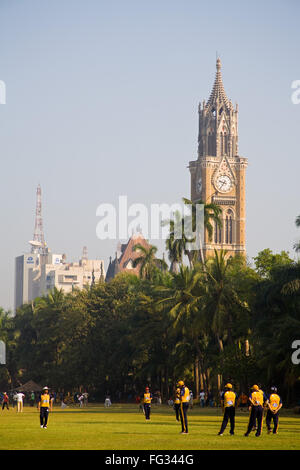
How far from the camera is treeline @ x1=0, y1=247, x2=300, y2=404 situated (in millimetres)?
56781

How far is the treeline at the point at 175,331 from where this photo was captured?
186 feet

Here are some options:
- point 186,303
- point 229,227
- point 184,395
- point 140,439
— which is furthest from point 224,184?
point 140,439

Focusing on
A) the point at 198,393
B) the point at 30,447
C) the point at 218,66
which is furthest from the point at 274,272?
the point at 218,66

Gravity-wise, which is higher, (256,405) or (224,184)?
(224,184)

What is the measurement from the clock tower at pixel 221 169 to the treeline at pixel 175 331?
52.5 metres

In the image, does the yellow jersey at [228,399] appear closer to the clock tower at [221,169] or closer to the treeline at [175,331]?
the treeline at [175,331]

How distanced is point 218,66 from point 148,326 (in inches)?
3640

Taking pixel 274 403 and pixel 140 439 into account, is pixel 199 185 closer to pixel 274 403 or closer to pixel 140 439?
pixel 274 403

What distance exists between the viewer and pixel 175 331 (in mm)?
69188

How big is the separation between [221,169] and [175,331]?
8689cm

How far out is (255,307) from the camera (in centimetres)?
5819

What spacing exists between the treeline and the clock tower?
172 ft

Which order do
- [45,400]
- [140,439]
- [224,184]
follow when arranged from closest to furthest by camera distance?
[140,439], [45,400], [224,184]

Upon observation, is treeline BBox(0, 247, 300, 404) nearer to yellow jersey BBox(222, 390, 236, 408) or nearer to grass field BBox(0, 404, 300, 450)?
grass field BBox(0, 404, 300, 450)
